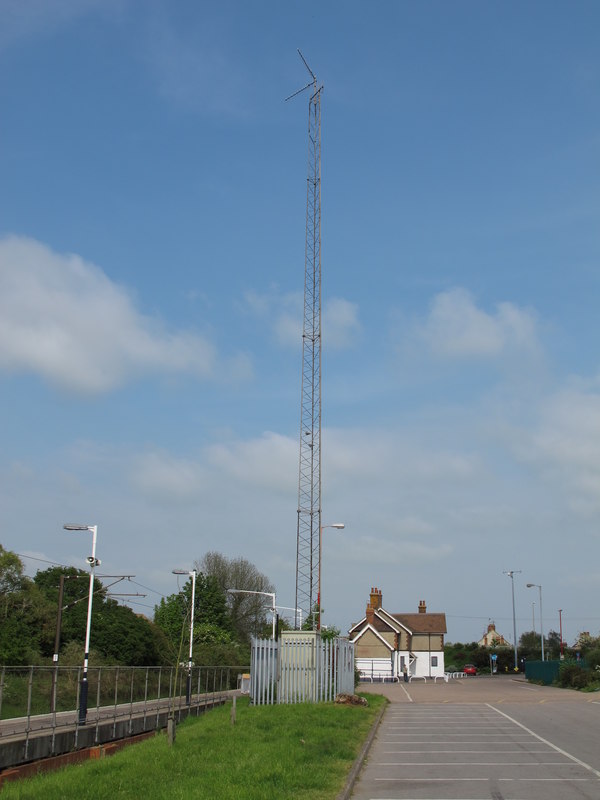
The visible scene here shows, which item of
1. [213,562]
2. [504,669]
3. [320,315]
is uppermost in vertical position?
[320,315]

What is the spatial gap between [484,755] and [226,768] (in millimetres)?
6694

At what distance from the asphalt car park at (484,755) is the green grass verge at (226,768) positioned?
82 centimetres

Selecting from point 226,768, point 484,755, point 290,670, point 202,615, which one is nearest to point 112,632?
point 202,615

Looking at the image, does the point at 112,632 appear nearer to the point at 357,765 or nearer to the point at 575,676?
the point at 575,676

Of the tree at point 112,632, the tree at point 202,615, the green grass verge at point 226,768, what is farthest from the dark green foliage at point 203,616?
Answer: the green grass verge at point 226,768

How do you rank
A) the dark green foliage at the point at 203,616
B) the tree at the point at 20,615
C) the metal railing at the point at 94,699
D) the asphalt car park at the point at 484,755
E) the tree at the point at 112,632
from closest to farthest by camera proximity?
1. the asphalt car park at the point at 484,755
2. the metal railing at the point at 94,699
3. the tree at the point at 20,615
4. the tree at the point at 112,632
5. the dark green foliage at the point at 203,616

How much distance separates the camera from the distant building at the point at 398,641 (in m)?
83.8

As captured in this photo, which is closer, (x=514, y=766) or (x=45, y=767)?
(x=514, y=766)

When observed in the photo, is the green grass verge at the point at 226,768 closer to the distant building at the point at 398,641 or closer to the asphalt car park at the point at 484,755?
the asphalt car park at the point at 484,755

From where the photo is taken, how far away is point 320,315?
4781 cm

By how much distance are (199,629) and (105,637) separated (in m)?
21.5

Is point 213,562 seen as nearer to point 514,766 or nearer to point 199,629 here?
point 199,629

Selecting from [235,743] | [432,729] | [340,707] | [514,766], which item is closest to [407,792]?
[514,766]

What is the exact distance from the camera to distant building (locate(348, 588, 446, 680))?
8375cm
